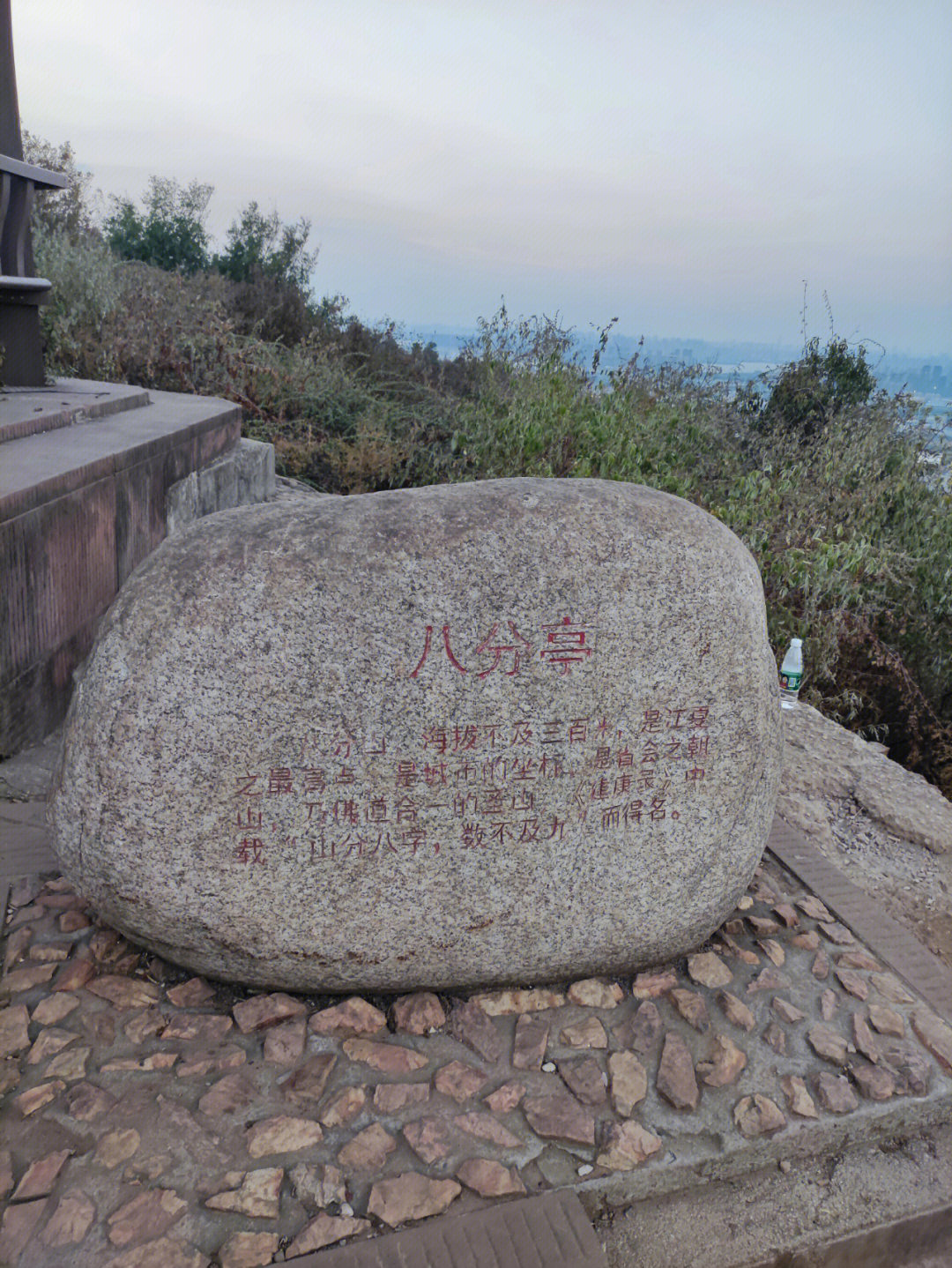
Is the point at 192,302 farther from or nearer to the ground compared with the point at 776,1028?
farther from the ground

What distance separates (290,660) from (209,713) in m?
0.20

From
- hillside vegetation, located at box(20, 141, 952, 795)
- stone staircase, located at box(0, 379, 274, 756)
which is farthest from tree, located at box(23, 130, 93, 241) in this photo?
stone staircase, located at box(0, 379, 274, 756)

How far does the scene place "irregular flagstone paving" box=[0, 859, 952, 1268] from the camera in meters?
1.76

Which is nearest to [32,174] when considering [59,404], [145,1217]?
[59,404]

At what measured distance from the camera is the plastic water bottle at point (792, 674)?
4.23m

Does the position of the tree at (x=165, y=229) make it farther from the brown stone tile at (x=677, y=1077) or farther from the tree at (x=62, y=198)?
the brown stone tile at (x=677, y=1077)

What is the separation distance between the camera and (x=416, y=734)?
6.82 ft

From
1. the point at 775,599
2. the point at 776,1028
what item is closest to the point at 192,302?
the point at 775,599

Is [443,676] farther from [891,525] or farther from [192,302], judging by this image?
[192,302]

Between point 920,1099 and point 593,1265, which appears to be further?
point 920,1099

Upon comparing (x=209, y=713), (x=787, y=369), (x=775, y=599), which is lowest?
(x=775, y=599)

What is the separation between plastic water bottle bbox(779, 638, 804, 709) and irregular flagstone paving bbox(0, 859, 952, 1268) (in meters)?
1.90

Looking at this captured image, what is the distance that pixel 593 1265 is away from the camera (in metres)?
1.76

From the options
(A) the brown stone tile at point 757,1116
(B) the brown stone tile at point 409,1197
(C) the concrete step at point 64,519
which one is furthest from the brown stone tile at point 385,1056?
(C) the concrete step at point 64,519
